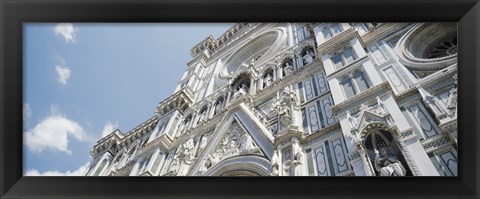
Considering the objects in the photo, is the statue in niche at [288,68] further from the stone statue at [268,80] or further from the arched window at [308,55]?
the stone statue at [268,80]

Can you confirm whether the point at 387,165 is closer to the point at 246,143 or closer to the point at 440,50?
the point at 440,50

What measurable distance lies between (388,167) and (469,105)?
131 inches

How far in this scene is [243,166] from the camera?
354 inches

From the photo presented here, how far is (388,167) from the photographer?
18.4 feet

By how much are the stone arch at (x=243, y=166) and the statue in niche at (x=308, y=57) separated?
414 centimetres

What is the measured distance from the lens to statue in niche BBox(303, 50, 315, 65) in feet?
39.3

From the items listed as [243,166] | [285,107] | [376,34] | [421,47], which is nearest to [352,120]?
[285,107]

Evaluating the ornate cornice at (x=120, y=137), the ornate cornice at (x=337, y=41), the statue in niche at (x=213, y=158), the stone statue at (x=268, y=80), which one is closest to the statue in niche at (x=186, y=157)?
the statue in niche at (x=213, y=158)

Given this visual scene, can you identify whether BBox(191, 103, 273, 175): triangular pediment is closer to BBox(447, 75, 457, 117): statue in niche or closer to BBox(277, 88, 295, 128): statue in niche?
BBox(277, 88, 295, 128): statue in niche

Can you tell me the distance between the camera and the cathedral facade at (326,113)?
19.7ft
